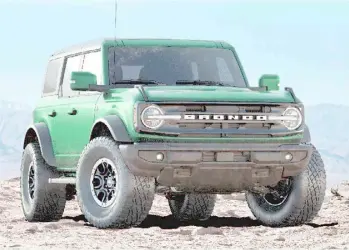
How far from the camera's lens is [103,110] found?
974cm

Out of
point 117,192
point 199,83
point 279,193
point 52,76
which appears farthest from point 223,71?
point 52,76

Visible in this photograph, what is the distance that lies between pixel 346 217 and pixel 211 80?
370 centimetres

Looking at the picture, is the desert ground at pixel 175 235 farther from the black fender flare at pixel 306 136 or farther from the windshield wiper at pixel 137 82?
the windshield wiper at pixel 137 82

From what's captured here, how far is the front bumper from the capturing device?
8945 millimetres

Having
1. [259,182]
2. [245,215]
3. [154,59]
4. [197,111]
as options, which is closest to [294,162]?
[259,182]

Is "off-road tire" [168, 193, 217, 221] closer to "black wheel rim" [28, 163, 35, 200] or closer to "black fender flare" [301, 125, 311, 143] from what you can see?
"black wheel rim" [28, 163, 35, 200]

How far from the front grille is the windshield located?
1.07 meters

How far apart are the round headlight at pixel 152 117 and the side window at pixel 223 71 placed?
71.1 inches

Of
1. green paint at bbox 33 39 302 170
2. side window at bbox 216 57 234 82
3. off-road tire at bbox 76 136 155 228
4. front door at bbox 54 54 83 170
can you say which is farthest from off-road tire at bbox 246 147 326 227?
front door at bbox 54 54 83 170

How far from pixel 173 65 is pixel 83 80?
1192 mm

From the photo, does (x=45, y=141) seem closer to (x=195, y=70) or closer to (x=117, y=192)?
(x=195, y=70)

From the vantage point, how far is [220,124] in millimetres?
9195

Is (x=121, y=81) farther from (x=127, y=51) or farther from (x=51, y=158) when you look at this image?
(x=51, y=158)

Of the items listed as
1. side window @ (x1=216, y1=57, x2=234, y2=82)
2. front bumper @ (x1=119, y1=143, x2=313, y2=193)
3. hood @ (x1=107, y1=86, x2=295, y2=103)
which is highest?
side window @ (x1=216, y1=57, x2=234, y2=82)
